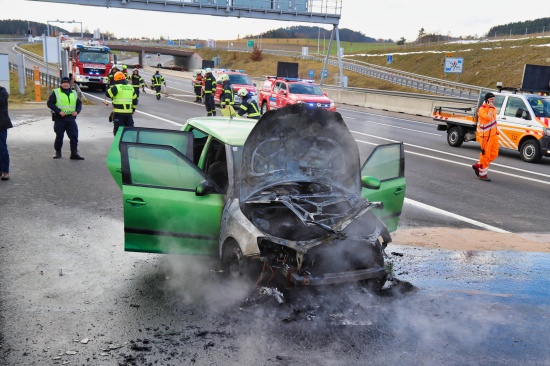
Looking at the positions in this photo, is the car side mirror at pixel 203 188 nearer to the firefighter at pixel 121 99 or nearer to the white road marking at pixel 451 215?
the white road marking at pixel 451 215

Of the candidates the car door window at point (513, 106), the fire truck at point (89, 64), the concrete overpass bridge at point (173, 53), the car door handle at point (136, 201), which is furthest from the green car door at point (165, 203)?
the concrete overpass bridge at point (173, 53)

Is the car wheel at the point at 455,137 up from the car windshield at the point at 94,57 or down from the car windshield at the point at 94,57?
down

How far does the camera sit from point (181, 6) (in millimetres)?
35250

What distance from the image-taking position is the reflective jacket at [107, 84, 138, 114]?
40.1ft

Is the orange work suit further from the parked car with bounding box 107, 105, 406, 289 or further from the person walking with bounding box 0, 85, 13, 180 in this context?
the person walking with bounding box 0, 85, 13, 180

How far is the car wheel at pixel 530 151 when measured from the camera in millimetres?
14220

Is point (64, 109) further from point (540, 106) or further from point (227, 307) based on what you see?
point (540, 106)

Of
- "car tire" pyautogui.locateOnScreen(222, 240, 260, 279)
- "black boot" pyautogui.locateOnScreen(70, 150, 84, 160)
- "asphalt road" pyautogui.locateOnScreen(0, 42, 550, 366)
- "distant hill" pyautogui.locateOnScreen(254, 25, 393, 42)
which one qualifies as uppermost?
"distant hill" pyautogui.locateOnScreen(254, 25, 393, 42)

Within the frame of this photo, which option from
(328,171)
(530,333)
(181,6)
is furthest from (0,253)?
(181,6)

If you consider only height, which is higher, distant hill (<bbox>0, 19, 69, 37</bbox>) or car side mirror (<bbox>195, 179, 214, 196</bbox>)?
distant hill (<bbox>0, 19, 69, 37</bbox>)

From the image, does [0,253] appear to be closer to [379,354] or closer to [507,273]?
[379,354]

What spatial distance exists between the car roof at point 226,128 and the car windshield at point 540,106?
10862mm

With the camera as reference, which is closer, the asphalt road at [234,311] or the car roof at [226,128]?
the asphalt road at [234,311]

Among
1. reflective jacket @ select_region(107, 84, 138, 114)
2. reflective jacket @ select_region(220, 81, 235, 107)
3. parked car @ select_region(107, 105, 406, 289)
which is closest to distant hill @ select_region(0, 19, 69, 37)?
reflective jacket @ select_region(220, 81, 235, 107)
